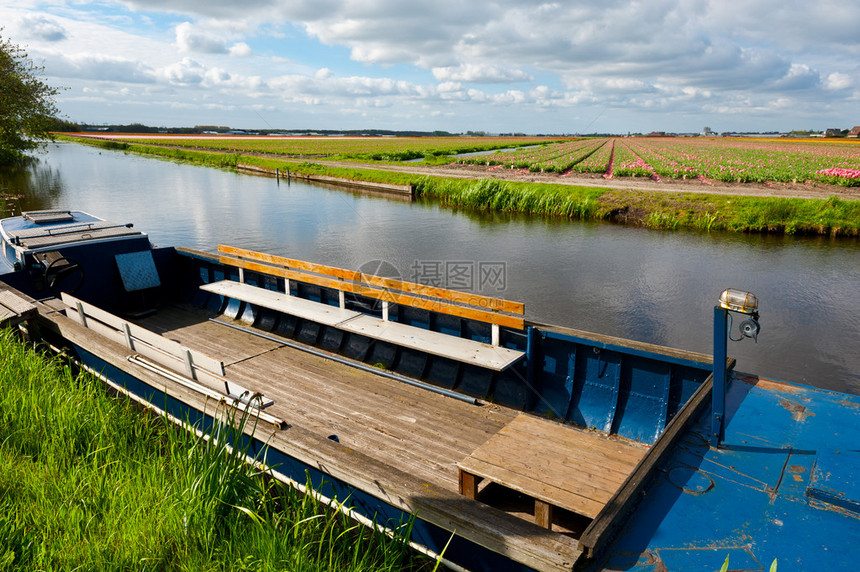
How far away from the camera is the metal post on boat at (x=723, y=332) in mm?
3285

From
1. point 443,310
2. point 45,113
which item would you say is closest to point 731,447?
point 443,310

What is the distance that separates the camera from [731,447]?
3.78m

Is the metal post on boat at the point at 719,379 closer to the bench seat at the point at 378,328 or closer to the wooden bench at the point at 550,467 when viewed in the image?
the wooden bench at the point at 550,467

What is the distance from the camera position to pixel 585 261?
18078 millimetres

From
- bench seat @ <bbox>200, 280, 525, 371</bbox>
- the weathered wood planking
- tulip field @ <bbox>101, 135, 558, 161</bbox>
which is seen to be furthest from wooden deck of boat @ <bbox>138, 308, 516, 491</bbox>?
tulip field @ <bbox>101, 135, 558, 161</bbox>

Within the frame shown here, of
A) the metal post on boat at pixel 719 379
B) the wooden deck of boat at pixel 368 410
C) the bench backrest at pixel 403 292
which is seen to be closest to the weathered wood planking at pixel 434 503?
the wooden deck of boat at pixel 368 410

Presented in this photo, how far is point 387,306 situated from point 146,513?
4.20 m

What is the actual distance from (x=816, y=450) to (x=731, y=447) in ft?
1.91

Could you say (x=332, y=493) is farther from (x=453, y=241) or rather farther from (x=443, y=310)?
(x=453, y=241)

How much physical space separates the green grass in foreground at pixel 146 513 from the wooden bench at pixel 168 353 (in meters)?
0.57

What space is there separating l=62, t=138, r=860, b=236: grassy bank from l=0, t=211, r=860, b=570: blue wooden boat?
68.0 ft

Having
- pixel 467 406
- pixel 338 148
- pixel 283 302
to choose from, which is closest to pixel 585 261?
pixel 283 302

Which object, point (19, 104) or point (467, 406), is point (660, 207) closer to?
point (467, 406)

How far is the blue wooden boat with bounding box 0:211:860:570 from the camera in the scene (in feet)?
9.82
